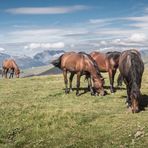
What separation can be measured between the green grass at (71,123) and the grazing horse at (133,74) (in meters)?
0.78

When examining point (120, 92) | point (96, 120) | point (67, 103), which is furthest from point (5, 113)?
point (120, 92)

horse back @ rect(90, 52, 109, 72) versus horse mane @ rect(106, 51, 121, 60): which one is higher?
Result: horse mane @ rect(106, 51, 121, 60)

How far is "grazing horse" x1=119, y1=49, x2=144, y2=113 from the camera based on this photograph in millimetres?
21250

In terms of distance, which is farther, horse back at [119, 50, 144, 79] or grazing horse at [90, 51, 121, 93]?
grazing horse at [90, 51, 121, 93]

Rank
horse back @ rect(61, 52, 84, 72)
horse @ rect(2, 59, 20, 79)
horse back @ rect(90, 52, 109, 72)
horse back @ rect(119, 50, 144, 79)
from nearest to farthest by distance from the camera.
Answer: horse back @ rect(119, 50, 144, 79) < horse back @ rect(61, 52, 84, 72) < horse back @ rect(90, 52, 109, 72) < horse @ rect(2, 59, 20, 79)

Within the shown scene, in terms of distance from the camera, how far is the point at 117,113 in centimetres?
2233

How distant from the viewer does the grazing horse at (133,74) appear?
2125 centimetres

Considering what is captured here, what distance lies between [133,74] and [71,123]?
453cm

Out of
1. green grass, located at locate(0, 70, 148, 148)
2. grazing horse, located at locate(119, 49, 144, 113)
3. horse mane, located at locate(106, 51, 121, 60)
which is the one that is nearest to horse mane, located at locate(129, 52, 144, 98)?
grazing horse, located at locate(119, 49, 144, 113)

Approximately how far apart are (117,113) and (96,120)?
178 cm

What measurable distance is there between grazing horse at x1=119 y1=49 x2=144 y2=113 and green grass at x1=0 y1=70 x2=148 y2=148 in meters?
0.78

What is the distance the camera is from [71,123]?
68.9ft

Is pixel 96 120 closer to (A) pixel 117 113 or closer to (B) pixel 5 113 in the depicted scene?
(A) pixel 117 113

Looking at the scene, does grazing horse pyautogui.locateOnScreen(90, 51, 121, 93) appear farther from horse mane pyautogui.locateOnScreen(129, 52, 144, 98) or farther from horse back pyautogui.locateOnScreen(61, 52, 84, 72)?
horse mane pyautogui.locateOnScreen(129, 52, 144, 98)
